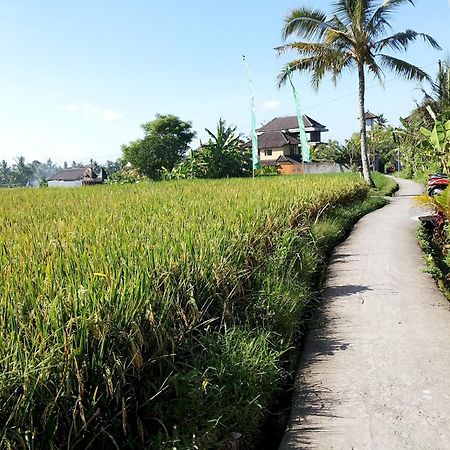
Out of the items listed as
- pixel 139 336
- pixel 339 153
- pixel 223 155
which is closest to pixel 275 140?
pixel 339 153

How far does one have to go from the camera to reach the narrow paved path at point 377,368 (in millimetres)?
2701

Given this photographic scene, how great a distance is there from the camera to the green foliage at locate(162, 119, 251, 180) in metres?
24.6

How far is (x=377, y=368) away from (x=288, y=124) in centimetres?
4831

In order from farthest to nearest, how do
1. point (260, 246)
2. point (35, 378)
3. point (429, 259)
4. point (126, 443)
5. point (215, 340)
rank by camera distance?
point (429, 259) < point (260, 246) < point (215, 340) < point (126, 443) < point (35, 378)

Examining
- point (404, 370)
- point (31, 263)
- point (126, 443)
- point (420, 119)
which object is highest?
point (420, 119)

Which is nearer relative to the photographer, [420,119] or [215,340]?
[215,340]

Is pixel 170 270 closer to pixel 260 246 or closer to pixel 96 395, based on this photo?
pixel 96 395

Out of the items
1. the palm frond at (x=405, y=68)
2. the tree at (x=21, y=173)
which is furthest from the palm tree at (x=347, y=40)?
the tree at (x=21, y=173)

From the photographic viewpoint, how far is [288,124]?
165 feet

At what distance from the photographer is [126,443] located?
6.83ft

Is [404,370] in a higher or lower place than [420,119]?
lower

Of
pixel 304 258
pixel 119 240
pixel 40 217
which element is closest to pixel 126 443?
pixel 119 240

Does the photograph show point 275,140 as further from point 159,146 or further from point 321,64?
point 321,64

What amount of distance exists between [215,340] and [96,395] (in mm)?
1068
